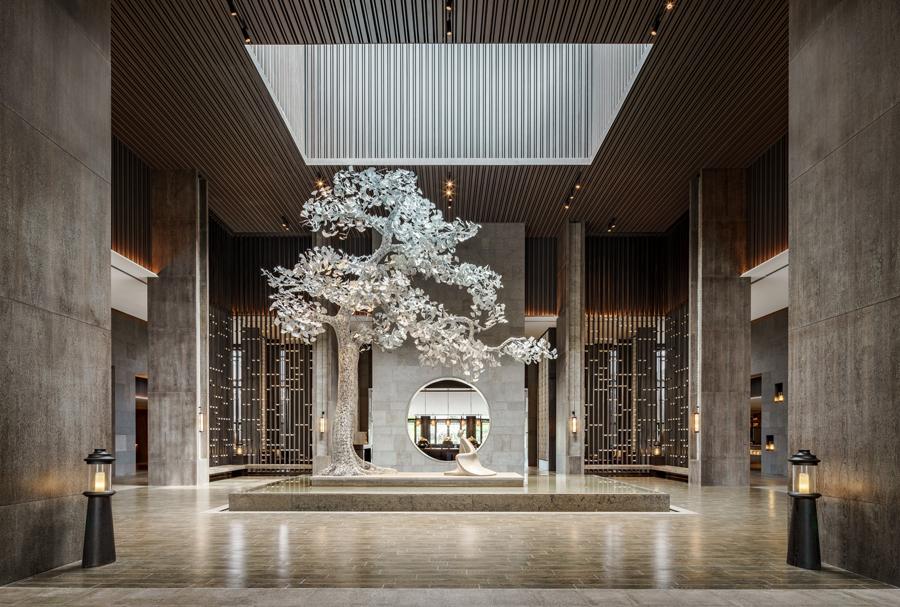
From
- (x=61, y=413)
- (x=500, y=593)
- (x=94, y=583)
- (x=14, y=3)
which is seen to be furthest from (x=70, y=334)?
(x=500, y=593)

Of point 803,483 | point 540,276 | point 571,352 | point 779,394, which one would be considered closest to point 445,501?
point 803,483

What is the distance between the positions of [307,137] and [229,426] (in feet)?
31.4

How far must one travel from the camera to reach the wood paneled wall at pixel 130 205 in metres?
16.4

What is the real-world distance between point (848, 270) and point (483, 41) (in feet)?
22.0

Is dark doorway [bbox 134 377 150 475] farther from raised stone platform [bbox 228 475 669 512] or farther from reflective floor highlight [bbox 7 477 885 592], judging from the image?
reflective floor highlight [bbox 7 477 885 592]

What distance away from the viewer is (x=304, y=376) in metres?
24.5

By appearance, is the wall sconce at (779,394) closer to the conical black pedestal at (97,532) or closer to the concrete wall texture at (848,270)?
the concrete wall texture at (848,270)

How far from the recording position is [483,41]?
12.5 meters

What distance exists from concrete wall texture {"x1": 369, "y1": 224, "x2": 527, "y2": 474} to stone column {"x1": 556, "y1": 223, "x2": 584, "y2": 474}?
1.18 metres

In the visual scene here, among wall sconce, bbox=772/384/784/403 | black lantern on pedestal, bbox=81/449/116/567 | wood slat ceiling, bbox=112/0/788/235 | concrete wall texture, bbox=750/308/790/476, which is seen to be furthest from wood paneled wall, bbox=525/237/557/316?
black lantern on pedestal, bbox=81/449/116/567

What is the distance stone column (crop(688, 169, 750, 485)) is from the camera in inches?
710

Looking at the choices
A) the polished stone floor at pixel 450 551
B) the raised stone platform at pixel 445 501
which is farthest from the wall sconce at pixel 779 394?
the raised stone platform at pixel 445 501

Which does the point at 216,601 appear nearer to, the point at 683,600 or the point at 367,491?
the point at 683,600

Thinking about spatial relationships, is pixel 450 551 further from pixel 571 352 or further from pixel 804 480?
pixel 571 352
